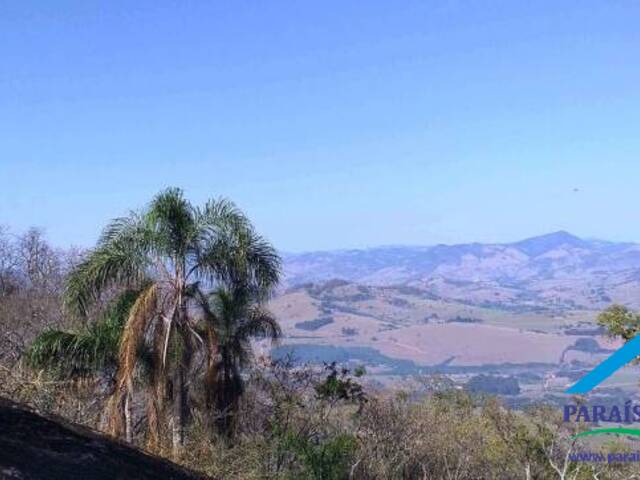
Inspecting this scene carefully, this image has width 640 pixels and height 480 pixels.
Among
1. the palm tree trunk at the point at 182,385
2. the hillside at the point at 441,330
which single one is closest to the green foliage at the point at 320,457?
the palm tree trunk at the point at 182,385

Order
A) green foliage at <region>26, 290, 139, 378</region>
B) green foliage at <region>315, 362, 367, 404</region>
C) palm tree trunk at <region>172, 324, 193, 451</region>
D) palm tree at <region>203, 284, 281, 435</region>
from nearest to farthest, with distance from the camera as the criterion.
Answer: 1. palm tree trunk at <region>172, 324, 193, 451</region>
2. green foliage at <region>26, 290, 139, 378</region>
3. palm tree at <region>203, 284, 281, 435</region>
4. green foliage at <region>315, 362, 367, 404</region>

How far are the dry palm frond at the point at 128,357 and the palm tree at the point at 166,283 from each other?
1 cm

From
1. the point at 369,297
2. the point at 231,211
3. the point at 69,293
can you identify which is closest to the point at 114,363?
the point at 69,293

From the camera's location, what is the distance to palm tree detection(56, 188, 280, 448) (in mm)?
10656

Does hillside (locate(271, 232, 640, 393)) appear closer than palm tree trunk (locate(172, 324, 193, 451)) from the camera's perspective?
No

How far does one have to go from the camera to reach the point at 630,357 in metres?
13.6

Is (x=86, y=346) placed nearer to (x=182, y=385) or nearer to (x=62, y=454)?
(x=182, y=385)

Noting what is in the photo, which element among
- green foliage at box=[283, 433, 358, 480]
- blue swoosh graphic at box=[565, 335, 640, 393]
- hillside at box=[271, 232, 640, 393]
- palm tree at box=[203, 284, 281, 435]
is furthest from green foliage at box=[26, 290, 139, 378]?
hillside at box=[271, 232, 640, 393]

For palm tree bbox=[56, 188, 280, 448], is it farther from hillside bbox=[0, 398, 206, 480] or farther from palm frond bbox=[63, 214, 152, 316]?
hillside bbox=[0, 398, 206, 480]

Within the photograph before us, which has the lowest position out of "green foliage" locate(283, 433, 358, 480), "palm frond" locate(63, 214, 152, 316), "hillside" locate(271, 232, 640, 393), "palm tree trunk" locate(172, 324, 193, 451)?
"hillside" locate(271, 232, 640, 393)

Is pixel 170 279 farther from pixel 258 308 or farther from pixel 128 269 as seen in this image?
pixel 258 308

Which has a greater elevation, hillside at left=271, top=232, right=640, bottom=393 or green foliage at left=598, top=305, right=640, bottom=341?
green foliage at left=598, top=305, right=640, bottom=341

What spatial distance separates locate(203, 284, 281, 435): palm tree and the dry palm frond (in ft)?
3.93

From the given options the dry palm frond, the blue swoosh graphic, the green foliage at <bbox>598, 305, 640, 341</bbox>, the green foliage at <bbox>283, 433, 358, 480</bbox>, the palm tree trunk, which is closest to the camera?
the green foliage at <bbox>283, 433, 358, 480</bbox>
